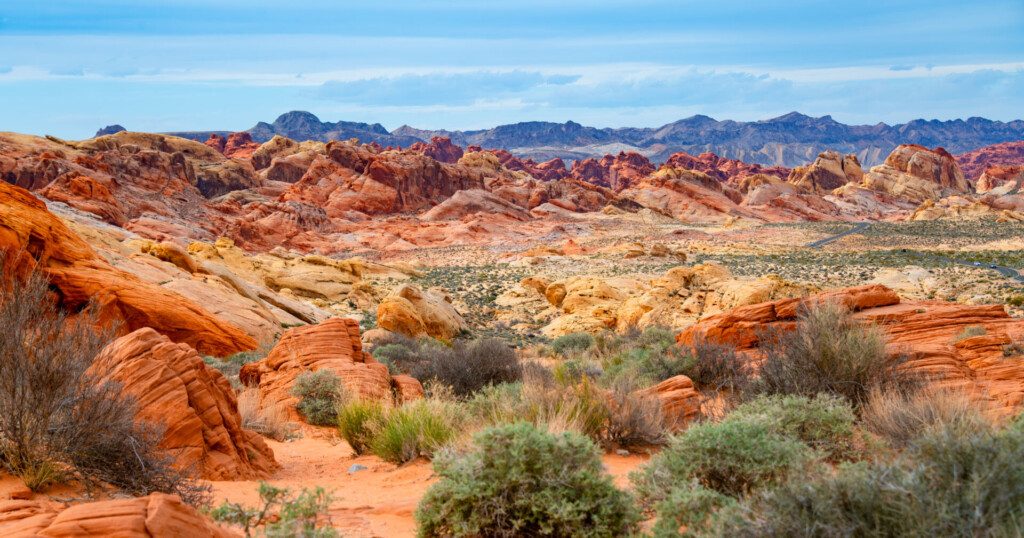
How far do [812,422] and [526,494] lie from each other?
293cm

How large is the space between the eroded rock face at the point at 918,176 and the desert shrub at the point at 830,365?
11550 centimetres

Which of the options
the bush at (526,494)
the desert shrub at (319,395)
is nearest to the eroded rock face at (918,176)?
the desert shrub at (319,395)

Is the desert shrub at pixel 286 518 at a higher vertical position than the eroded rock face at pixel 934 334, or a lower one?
higher

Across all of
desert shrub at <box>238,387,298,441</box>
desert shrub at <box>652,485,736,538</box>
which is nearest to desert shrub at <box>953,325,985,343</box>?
desert shrub at <box>652,485,736,538</box>

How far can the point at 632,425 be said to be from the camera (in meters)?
7.39

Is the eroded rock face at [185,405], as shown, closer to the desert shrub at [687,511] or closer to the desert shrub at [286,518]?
the desert shrub at [286,518]

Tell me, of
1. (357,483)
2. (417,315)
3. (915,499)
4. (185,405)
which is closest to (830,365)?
(915,499)

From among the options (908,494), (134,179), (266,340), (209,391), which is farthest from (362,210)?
(908,494)

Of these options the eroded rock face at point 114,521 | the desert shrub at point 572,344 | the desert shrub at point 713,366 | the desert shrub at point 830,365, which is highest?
the eroded rock face at point 114,521

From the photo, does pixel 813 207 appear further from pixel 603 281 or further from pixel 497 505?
pixel 497 505

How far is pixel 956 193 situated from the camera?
367 ft

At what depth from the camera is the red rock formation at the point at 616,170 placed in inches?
5773

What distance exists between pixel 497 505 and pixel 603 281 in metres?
22.8

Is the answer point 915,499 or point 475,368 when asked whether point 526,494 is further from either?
point 475,368
